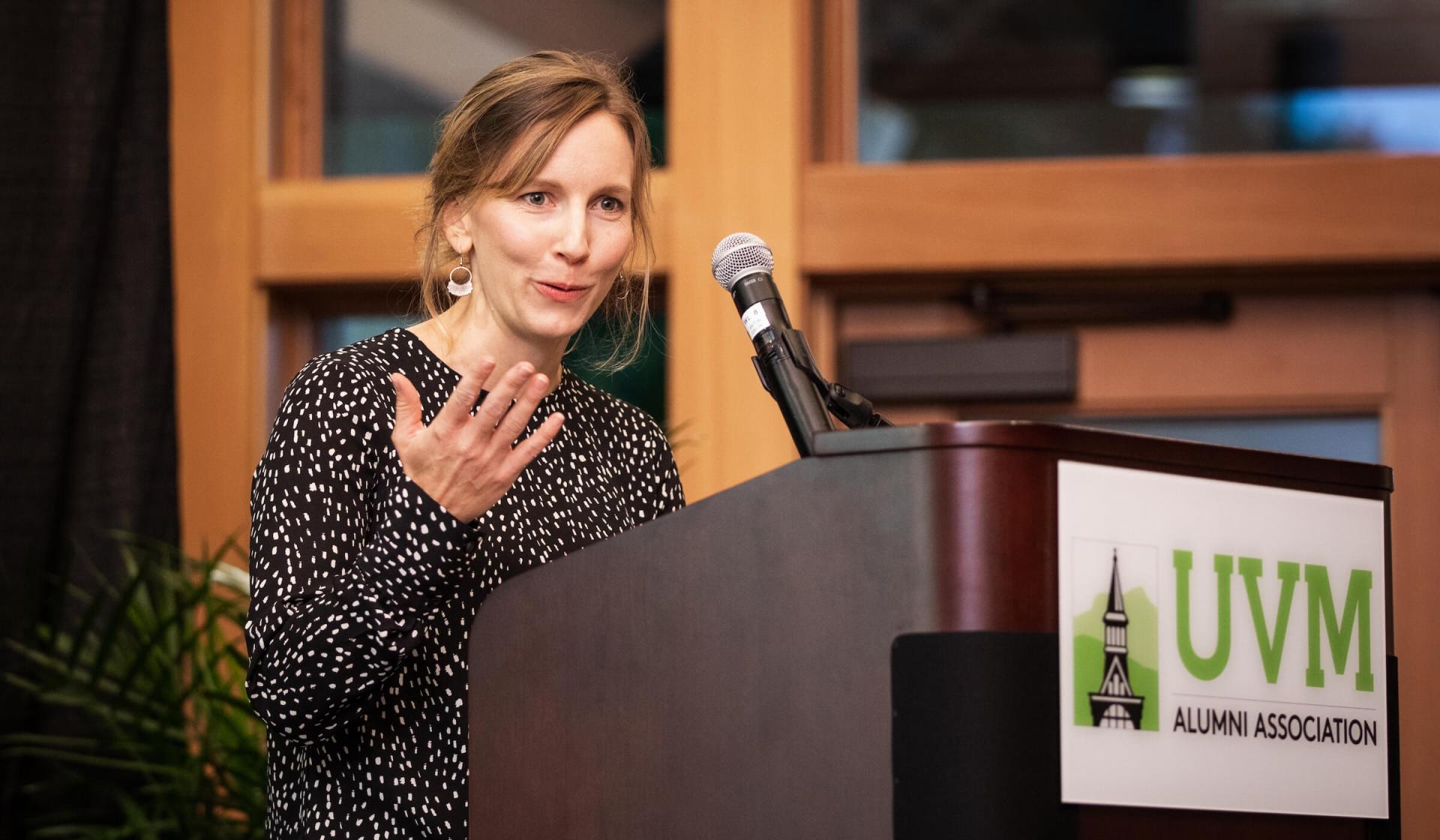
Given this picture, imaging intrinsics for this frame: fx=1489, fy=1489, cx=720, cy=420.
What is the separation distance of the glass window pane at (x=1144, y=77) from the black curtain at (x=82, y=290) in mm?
1448

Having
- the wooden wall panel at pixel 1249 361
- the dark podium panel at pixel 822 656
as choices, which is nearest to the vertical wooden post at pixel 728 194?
the wooden wall panel at pixel 1249 361

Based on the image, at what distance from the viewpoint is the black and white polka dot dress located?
1016 millimetres

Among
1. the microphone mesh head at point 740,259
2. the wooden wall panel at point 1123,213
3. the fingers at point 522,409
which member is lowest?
the fingers at point 522,409

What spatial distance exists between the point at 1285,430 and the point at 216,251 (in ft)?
7.29

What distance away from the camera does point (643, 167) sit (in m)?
1.46

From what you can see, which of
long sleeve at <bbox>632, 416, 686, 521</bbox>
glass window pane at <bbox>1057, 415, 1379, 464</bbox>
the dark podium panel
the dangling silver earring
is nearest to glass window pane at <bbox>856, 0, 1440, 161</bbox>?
glass window pane at <bbox>1057, 415, 1379, 464</bbox>

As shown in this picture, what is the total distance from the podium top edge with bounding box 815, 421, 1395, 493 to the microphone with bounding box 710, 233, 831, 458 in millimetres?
54

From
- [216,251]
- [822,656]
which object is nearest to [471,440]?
[822,656]

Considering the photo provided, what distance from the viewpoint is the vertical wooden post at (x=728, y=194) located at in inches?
115

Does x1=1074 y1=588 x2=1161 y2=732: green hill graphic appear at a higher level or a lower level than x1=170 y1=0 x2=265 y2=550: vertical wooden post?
lower

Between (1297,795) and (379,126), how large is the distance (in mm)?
2739

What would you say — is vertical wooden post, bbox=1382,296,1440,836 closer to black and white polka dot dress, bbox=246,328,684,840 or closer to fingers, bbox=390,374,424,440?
black and white polka dot dress, bbox=246,328,684,840

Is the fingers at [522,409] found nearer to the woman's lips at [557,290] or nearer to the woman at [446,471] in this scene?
the woman at [446,471]

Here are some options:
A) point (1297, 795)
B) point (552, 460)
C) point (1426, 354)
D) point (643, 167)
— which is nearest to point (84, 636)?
point (552, 460)
